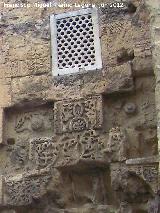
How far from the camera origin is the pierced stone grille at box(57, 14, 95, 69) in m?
7.18

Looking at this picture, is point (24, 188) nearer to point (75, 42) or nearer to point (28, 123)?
point (28, 123)

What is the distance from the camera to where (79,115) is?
678 cm

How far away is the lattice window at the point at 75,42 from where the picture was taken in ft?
23.4

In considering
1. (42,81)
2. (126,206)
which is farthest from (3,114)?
(126,206)

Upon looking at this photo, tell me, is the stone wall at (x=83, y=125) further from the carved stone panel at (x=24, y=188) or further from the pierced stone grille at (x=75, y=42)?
the pierced stone grille at (x=75, y=42)

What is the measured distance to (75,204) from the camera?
660cm

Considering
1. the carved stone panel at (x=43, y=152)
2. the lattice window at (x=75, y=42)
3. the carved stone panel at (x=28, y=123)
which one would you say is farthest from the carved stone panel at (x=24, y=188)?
the lattice window at (x=75, y=42)

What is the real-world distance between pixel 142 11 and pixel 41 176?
7.72 feet

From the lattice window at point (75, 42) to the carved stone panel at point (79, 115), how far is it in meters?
0.47

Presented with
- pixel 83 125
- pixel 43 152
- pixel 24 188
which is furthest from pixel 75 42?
pixel 24 188

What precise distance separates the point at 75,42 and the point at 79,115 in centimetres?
107

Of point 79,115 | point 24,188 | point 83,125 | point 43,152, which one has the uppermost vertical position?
point 79,115

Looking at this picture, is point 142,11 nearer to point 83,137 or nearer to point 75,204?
point 83,137

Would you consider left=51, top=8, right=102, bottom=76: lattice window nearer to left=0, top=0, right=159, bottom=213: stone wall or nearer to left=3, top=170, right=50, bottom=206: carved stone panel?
left=0, top=0, right=159, bottom=213: stone wall
